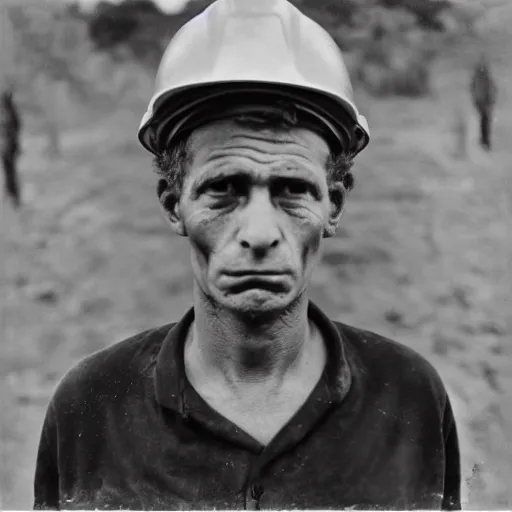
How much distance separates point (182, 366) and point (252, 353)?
14 cm

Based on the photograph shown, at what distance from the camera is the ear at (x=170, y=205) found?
5.13ft

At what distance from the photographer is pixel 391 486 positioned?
159 cm

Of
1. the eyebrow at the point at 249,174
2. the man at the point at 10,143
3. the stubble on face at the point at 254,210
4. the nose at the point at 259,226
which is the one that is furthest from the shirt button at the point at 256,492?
the man at the point at 10,143

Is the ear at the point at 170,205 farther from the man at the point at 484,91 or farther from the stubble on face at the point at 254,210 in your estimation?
the man at the point at 484,91

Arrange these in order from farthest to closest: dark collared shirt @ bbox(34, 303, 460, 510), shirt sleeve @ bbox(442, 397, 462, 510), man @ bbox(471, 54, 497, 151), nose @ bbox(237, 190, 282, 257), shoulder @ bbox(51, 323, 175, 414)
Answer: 1. man @ bbox(471, 54, 497, 151)
2. shirt sleeve @ bbox(442, 397, 462, 510)
3. shoulder @ bbox(51, 323, 175, 414)
4. dark collared shirt @ bbox(34, 303, 460, 510)
5. nose @ bbox(237, 190, 282, 257)

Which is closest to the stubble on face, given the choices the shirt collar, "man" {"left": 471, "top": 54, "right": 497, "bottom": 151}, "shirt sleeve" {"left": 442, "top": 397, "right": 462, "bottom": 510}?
the shirt collar

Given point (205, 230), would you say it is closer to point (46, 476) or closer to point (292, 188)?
point (292, 188)

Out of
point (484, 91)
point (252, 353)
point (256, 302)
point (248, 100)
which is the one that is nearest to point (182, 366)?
point (252, 353)

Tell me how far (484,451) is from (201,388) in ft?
3.02

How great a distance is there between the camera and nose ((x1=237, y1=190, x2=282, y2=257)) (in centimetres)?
141

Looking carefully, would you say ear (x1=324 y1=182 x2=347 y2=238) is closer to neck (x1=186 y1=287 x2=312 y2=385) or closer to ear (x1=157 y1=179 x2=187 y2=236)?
neck (x1=186 y1=287 x2=312 y2=385)

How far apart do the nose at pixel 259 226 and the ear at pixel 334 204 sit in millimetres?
156

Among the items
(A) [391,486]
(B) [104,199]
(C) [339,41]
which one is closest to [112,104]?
(B) [104,199]

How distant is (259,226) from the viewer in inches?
55.7
